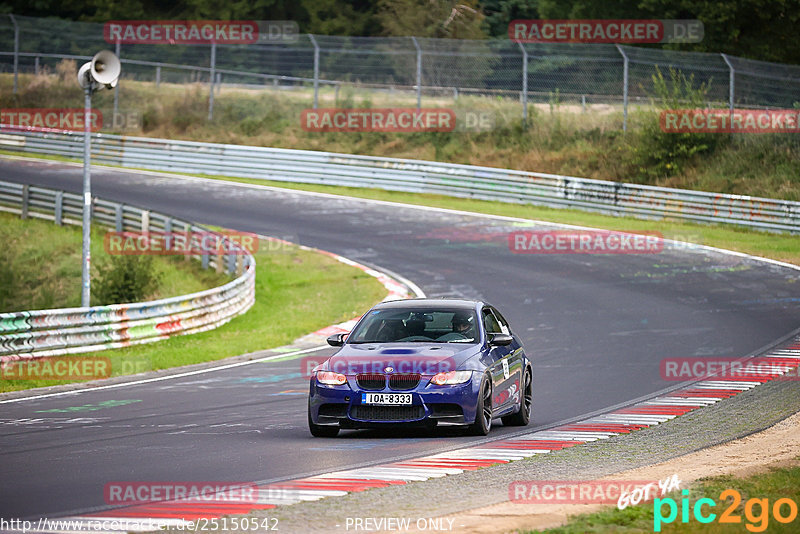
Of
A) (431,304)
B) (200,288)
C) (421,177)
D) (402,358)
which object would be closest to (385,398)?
(402,358)

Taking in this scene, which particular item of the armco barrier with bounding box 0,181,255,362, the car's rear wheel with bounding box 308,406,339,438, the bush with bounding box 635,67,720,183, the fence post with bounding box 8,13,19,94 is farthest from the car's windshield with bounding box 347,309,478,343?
the fence post with bounding box 8,13,19,94

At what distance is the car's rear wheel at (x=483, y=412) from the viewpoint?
11.5 metres

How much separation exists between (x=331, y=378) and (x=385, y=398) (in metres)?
0.59

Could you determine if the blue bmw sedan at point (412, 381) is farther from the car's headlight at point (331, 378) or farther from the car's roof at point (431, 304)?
the car's roof at point (431, 304)

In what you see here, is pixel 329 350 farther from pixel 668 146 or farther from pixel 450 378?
pixel 668 146

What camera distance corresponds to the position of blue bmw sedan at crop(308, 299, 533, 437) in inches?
446

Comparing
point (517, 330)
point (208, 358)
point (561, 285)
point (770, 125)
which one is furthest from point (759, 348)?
point (770, 125)

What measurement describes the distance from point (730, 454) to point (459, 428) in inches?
108

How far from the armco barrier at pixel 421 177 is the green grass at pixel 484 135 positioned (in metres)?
2.67

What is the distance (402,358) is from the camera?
11.5 m

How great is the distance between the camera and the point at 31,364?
1753 centimetres

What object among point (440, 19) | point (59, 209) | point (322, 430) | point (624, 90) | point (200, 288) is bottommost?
point (200, 288)

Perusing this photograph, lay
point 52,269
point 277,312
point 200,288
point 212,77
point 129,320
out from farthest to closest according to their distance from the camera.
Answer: point 212,77
point 52,269
point 200,288
point 277,312
point 129,320

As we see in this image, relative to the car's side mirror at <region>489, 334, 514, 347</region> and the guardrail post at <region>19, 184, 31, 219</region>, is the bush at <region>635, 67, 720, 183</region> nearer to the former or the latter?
the guardrail post at <region>19, 184, 31, 219</region>
